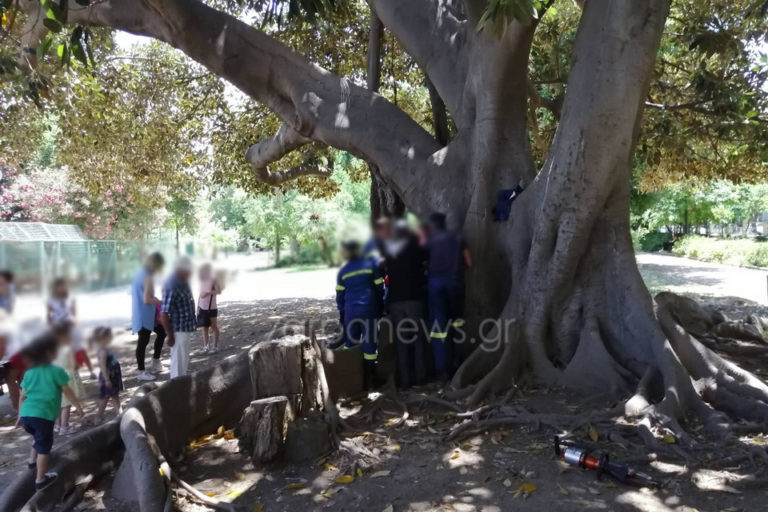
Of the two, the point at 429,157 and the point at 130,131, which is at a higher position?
the point at 130,131

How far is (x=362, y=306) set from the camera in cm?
598

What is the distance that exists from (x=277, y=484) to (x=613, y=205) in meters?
4.31

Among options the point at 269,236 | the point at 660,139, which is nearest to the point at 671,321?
the point at 269,236

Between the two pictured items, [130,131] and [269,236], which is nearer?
[269,236]

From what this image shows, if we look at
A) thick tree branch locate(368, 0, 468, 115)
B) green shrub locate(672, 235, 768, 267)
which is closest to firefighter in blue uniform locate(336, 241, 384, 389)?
thick tree branch locate(368, 0, 468, 115)

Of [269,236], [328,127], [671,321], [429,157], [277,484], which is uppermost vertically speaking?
[328,127]

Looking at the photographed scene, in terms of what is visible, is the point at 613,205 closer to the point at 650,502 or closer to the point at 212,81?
the point at 650,502

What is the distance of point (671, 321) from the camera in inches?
245

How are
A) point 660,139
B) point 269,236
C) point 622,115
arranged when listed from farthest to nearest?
point 660,139 < point 622,115 < point 269,236

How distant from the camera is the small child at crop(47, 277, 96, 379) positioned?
1743mm

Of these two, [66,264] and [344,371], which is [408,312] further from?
[66,264]

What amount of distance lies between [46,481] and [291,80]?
17.8 ft

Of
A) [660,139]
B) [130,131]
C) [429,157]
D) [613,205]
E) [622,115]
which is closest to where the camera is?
[622,115]

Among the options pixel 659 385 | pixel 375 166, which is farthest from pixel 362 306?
pixel 659 385
